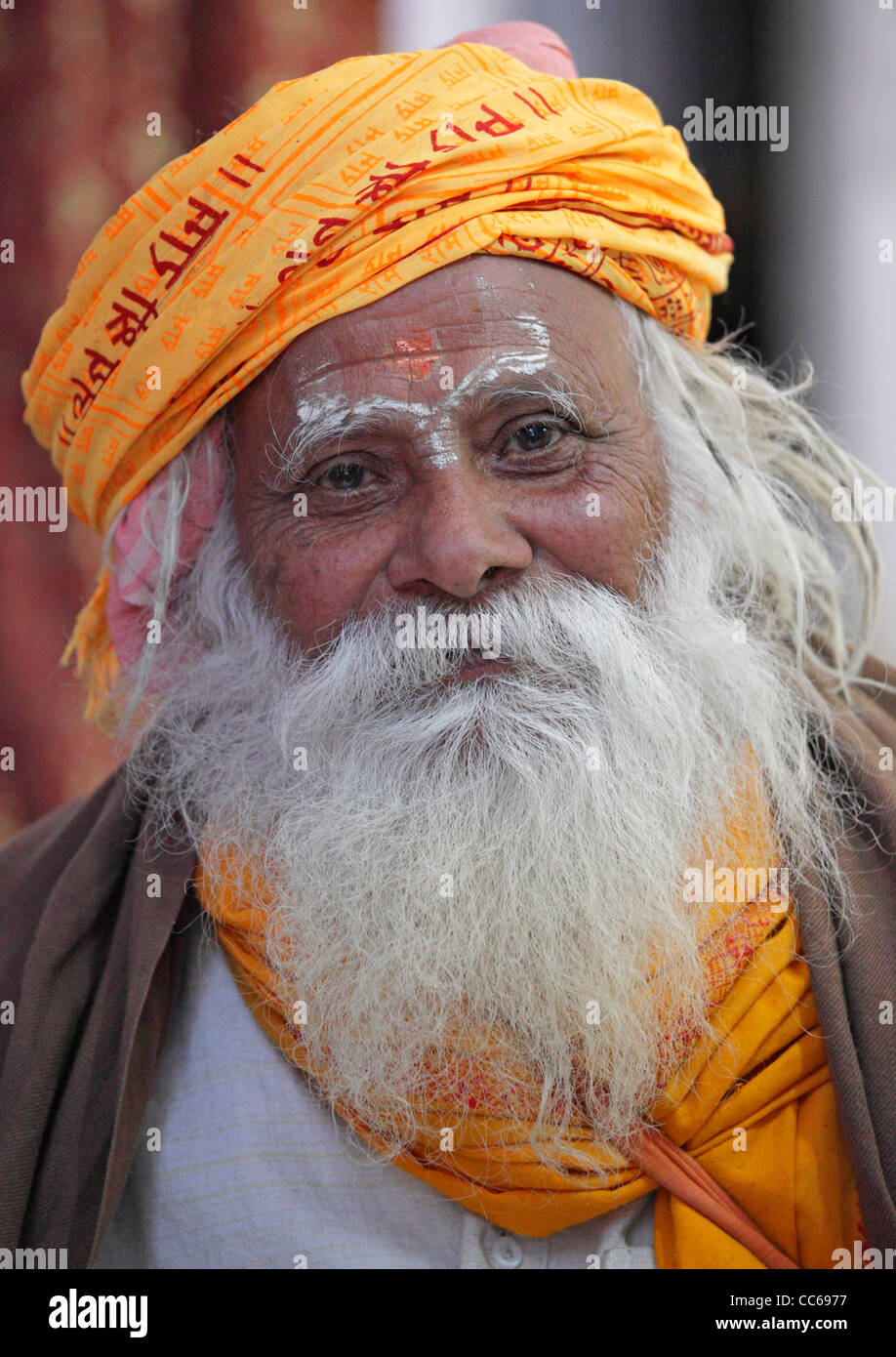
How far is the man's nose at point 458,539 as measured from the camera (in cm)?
143

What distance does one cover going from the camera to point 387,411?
1.51 m

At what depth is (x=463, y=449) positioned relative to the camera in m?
1.52

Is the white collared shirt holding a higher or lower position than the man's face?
lower

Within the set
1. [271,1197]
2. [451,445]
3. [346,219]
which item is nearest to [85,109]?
[346,219]

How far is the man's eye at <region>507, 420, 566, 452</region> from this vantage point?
1560 millimetres

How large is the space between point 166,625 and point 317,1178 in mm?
931

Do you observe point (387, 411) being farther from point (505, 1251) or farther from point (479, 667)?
point (505, 1251)

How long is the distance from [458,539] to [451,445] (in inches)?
6.1

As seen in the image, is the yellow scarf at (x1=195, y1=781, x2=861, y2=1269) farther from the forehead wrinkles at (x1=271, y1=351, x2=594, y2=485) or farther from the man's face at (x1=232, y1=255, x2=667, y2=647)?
the forehead wrinkles at (x1=271, y1=351, x2=594, y2=485)

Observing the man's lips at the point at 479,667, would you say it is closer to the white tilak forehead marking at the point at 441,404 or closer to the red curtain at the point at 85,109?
the white tilak forehead marking at the point at 441,404

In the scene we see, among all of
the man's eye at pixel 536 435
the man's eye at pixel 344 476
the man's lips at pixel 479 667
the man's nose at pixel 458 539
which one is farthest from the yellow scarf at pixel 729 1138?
the man's eye at pixel 344 476

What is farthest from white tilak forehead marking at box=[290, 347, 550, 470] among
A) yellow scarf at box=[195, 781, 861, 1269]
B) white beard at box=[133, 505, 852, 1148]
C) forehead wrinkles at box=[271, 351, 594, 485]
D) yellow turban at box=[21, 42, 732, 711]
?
yellow scarf at box=[195, 781, 861, 1269]

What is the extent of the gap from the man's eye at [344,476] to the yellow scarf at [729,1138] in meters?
0.78
